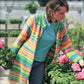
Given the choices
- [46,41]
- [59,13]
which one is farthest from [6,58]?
[59,13]

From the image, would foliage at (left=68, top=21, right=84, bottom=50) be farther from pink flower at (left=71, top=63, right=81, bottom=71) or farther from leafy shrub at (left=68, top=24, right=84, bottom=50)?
pink flower at (left=71, top=63, right=81, bottom=71)

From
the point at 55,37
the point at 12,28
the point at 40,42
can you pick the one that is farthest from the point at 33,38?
the point at 12,28

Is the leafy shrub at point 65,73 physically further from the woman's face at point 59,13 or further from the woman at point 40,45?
the woman's face at point 59,13

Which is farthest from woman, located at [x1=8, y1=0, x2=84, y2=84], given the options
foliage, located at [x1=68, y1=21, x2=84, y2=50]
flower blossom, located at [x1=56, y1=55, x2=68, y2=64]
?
foliage, located at [x1=68, y1=21, x2=84, y2=50]

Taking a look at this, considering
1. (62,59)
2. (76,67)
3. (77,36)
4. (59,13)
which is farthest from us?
(77,36)

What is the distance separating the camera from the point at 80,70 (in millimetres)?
2336

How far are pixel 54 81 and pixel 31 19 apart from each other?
63 centimetres

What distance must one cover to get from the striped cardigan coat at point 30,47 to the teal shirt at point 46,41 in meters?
0.04

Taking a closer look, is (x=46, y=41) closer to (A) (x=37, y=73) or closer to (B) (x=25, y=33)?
(B) (x=25, y=33)

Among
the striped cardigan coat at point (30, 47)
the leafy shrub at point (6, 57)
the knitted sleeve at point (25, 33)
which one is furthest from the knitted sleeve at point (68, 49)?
the leafy shrub at point (6, 57)

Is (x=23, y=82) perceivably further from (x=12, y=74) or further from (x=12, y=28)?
(x=12, y=28)

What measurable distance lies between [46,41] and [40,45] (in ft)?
0.24

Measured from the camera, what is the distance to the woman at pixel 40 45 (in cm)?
221

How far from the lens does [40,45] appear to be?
2.29 m
